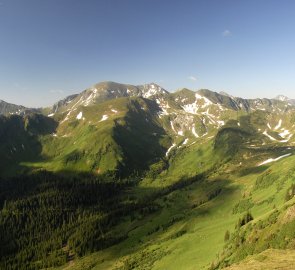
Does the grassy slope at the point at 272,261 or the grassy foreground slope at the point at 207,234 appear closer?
the grassy slope at the point at 272,261

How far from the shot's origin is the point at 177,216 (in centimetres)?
19050

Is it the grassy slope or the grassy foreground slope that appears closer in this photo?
the grassy slope

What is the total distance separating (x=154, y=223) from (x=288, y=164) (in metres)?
88.0

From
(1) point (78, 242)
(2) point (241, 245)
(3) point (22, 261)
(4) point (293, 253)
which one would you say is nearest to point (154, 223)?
(1) point (78, 242)

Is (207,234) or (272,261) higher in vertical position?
(272,261)

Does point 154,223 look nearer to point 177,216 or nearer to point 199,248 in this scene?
point 177,216

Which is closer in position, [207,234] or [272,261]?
[272,261]

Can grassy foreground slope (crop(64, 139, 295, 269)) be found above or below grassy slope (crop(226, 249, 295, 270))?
below

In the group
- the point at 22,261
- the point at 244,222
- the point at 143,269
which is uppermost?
the point at 244,222

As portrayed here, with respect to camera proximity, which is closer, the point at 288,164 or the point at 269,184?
the point at 269,184

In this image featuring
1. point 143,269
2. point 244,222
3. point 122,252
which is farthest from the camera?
point 122,252

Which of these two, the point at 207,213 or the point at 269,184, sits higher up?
the point at 269,184

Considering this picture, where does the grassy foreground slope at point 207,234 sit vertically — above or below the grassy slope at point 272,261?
below

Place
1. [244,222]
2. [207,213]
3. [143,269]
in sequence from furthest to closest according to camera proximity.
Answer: [207,213], [143,269], [244,222]
